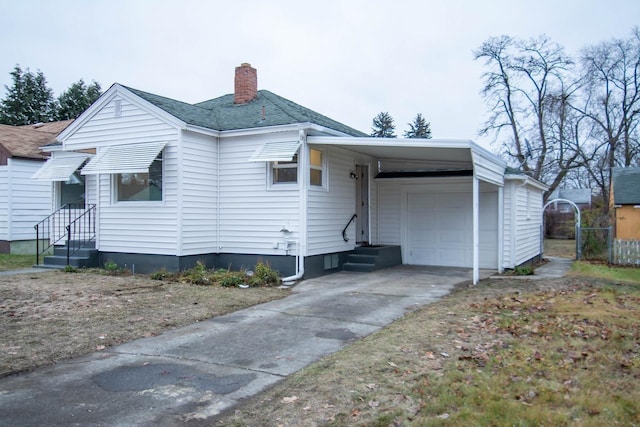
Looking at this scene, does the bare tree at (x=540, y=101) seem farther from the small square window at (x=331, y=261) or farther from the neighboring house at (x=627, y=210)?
the small square window at (x=331, y=261)

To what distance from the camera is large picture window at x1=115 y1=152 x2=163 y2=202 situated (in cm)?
1222

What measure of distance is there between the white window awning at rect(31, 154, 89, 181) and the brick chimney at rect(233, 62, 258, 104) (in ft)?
15.1

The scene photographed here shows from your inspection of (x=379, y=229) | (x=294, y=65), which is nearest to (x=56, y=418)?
(x=379, y=229)

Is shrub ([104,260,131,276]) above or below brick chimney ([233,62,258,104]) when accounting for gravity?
below

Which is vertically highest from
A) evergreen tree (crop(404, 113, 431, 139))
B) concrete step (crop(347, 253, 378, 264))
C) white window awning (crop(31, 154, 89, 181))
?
evergreen tree (crop(404, 113, 431, 139))

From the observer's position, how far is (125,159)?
12.1 metres

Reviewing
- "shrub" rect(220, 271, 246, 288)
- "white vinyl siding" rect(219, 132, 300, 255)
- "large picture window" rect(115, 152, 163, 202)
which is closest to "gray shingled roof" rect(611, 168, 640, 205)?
"white vinyl siding" rect(219, 132, 300, 255)

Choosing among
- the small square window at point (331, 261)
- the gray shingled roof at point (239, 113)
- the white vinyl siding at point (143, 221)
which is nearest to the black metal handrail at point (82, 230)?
the white vinyl siding at point (143, 221)

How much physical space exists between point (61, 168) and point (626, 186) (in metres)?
24.2

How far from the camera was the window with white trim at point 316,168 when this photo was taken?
1214 cm

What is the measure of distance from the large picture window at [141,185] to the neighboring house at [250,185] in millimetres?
27

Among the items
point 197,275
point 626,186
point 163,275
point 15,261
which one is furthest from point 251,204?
point 626,186

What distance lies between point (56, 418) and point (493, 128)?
3731cm

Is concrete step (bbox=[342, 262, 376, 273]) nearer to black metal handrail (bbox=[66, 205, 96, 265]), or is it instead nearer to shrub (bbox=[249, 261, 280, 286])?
shrub (bbox=[249, 261, 280, 286])
